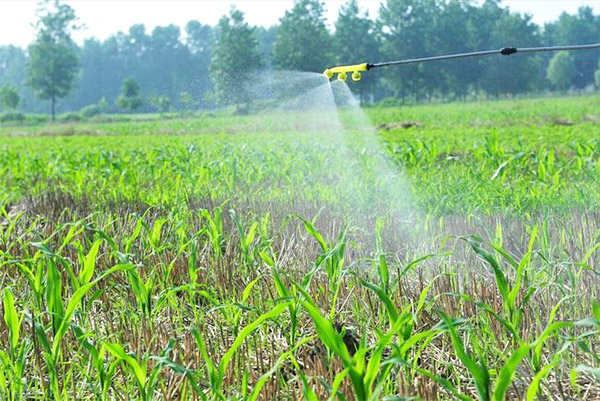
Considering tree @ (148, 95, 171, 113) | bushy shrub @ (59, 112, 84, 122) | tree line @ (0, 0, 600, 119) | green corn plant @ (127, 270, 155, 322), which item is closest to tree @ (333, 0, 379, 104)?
tree line @ (0, 0, 600, 119)

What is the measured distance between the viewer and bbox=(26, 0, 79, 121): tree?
55781 mm

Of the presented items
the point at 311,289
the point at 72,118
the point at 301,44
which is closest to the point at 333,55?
the point at 301,44

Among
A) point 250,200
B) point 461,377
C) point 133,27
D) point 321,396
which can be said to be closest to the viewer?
point 321,396

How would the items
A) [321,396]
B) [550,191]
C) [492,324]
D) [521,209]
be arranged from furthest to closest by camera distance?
[550,191]
[521,209]
[492,324]
[321,396]

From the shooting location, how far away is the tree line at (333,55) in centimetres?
5603

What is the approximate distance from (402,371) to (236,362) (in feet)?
1.85

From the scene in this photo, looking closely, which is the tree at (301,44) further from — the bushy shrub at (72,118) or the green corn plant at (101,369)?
the green corn plant at (101,369)

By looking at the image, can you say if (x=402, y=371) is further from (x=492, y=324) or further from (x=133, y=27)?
(x=133, y=27)

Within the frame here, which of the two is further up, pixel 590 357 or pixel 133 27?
pixel 133 27

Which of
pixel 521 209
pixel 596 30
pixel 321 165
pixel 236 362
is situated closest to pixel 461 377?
pixel 236 362

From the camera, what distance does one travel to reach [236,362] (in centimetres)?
241

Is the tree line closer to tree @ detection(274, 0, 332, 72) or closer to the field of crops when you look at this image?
tree @ detection(274, 0, 332, 72)

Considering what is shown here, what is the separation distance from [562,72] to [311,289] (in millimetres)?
71979

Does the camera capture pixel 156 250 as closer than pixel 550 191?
Yes
